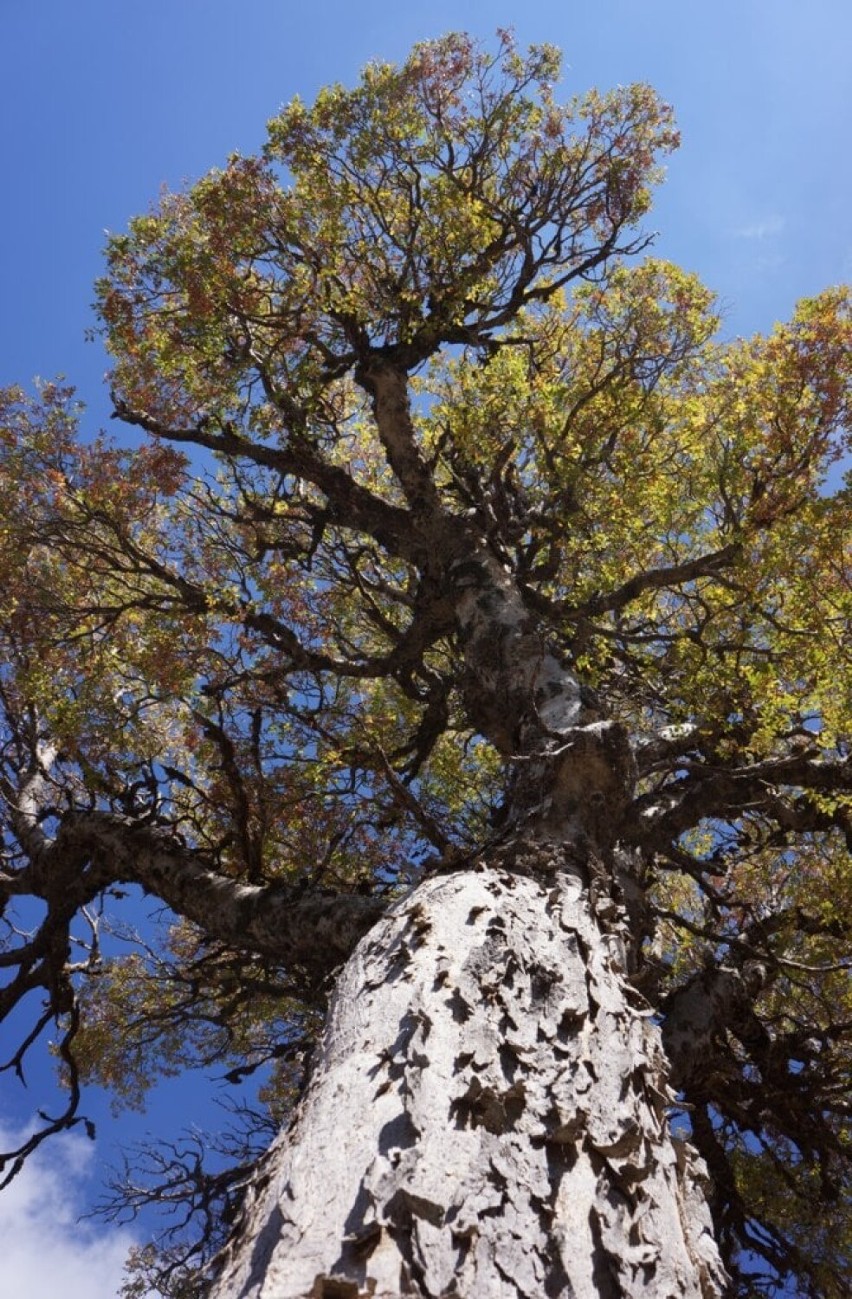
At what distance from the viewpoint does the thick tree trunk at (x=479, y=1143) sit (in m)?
1.62

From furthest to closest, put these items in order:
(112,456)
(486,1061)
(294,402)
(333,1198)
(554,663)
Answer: (112,456)
(294,402)
(554,663)
(486,1061)
(333,1198)

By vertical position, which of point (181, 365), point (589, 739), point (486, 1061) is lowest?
point (486, 1061)

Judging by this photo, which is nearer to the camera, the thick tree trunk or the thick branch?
the thick tree trunk

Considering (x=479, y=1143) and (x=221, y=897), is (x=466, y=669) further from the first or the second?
(x=479, y=1143)

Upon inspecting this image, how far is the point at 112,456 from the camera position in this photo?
884 centimetres

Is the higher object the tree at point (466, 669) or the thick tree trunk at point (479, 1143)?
the tree at point (466, 669)

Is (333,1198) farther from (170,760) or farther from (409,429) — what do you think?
(170,760)

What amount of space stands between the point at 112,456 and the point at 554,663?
217 inches

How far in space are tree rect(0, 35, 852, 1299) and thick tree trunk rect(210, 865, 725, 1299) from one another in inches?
1.1

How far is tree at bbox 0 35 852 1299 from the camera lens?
453cm

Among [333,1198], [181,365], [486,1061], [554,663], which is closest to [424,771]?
[554,663]

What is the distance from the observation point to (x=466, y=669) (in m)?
6.06

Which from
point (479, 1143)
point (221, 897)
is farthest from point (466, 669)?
point (479, 1143)

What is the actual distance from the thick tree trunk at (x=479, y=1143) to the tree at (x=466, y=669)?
29 mm
